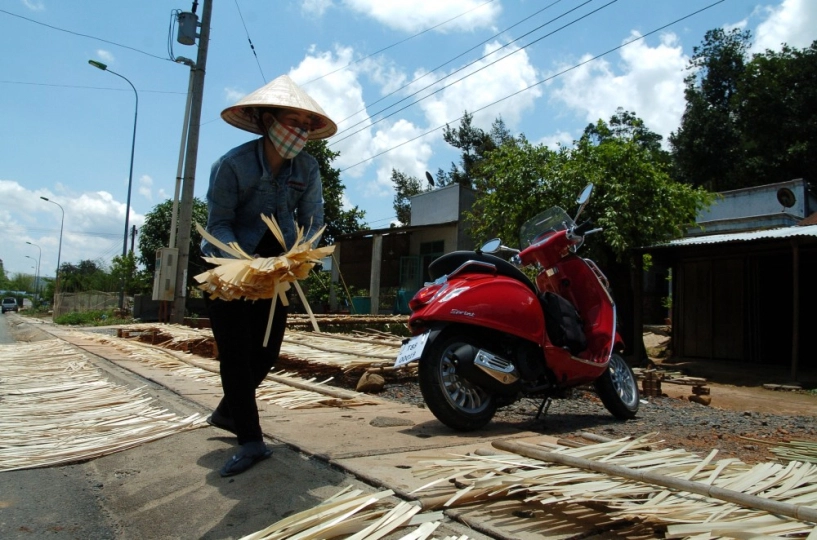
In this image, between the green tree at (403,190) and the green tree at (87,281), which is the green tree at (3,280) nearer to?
the green tree at (87,281)

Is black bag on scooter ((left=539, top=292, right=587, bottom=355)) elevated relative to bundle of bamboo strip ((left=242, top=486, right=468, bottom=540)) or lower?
elevated

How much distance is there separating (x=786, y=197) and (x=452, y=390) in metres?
22.2

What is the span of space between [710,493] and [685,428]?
7.84 feet

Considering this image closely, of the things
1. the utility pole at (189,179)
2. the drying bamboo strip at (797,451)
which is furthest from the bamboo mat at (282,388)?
the utility pole at (189,179)

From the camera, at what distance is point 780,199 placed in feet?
69.4

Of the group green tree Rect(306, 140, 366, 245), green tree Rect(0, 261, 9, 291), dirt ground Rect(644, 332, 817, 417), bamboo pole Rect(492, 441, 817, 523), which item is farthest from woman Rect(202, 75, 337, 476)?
green tree Rect(0, 261, 9, 291)

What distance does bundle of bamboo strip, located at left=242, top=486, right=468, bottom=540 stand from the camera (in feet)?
5.80

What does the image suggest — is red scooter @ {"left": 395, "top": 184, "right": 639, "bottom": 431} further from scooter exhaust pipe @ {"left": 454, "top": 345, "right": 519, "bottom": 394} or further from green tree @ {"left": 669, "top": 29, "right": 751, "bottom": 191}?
green tree @ {"left": 669, "top": 29, "right": 751, "bottom": 191}

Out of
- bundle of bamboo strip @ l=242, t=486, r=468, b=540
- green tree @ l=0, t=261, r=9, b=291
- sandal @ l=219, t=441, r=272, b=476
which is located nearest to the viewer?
bundle of bamboo strip @ l=242, t=486, r=468, b=540

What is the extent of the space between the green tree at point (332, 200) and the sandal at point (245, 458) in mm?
20312

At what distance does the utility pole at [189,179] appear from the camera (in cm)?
1266

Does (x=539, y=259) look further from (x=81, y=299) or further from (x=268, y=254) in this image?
(x=81, y=299)

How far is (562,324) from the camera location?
402 centimetres

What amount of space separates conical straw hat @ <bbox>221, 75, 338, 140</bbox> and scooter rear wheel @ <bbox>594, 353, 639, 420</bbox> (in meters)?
2.56
